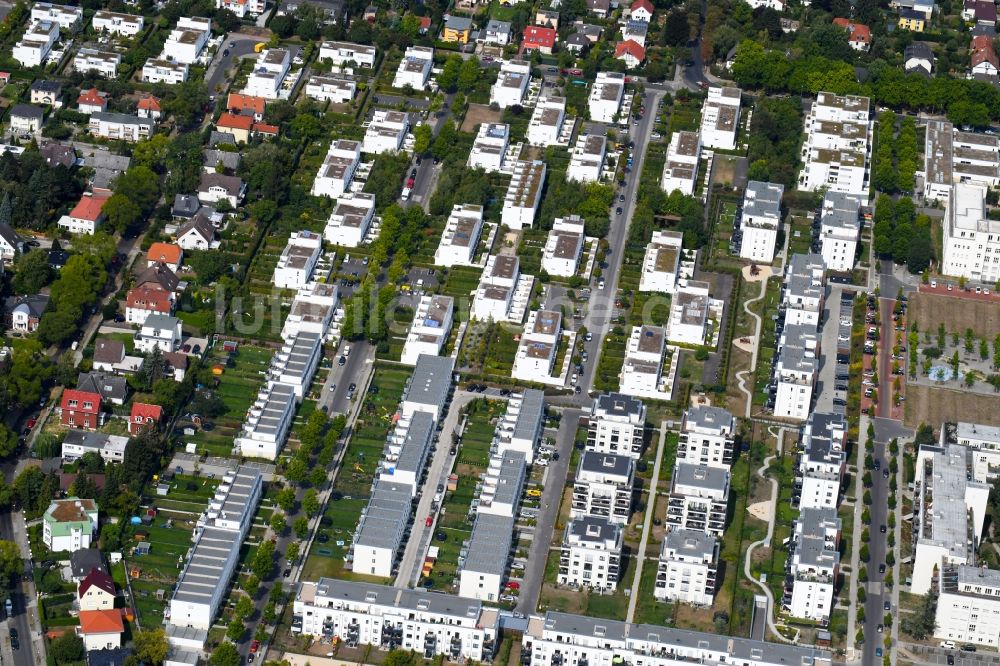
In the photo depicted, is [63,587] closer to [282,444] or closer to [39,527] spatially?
[39,527]

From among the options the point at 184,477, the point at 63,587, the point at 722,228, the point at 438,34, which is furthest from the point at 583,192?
the point at 63,587

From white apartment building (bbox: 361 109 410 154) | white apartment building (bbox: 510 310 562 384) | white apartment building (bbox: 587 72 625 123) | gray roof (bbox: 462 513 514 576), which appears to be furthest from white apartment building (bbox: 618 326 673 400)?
white apartment building (bbox: 587 72 625 123)

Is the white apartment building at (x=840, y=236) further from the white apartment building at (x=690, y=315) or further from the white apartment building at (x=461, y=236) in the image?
the white apartment building at (x=461, y=236)

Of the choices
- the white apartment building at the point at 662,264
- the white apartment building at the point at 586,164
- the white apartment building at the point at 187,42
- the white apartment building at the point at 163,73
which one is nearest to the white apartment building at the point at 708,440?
the white apartment building at the point at 662,264

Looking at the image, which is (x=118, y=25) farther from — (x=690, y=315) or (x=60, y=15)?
(x=690, y=315)

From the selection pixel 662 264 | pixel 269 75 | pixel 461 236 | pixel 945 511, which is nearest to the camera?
pixel 945 511

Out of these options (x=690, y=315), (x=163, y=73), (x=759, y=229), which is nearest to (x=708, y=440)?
(x=690, y=315)

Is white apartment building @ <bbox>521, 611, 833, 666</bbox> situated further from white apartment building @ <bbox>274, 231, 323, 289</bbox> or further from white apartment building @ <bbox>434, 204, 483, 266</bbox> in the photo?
white apartment building @ <bbox>434, 204, 483, 266</bbox>
